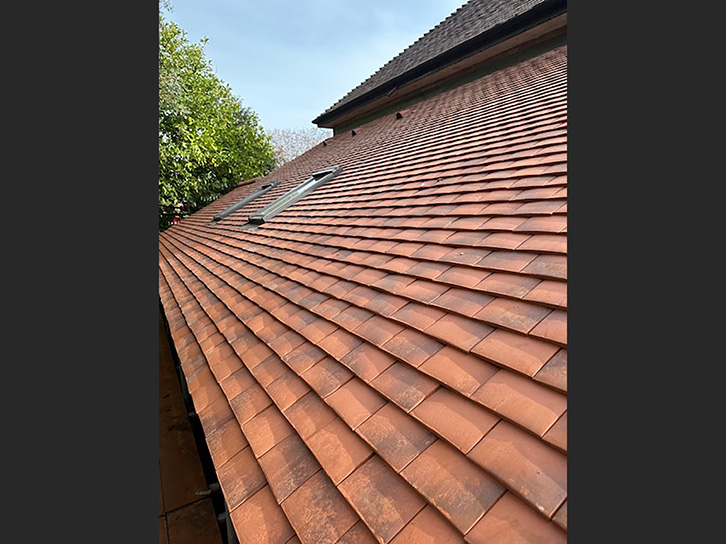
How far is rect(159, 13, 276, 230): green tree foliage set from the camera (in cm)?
1441

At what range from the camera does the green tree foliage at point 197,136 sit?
14414 millimetres

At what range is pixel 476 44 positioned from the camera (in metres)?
6.32

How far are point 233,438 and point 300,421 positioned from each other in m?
0.47

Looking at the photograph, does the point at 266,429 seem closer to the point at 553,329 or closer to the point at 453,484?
the point at 453,484

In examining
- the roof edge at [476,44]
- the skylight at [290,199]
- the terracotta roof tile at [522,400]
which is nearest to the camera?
the terracotta roof tile at [522,400]

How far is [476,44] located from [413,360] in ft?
22.4

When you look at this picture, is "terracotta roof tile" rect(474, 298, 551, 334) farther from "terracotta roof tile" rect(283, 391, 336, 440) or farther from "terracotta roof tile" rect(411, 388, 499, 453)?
"terracotta roof tile" rect(283, 391, 336, 440)

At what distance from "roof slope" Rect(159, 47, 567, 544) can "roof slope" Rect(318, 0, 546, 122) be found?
3.50 m

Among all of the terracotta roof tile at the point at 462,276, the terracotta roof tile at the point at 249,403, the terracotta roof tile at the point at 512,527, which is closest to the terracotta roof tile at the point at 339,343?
the terracotta roof tile at the point at 249,403

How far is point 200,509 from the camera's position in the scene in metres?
3.72

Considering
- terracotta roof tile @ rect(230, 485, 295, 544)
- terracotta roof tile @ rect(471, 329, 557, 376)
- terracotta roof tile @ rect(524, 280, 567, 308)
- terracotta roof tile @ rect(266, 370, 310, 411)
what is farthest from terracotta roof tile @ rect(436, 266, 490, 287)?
terracotta roof tile @ rect(230, 485, 295, 544)

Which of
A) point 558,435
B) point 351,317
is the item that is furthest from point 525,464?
point 351,317

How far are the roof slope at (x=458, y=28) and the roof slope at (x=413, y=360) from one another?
138 inches

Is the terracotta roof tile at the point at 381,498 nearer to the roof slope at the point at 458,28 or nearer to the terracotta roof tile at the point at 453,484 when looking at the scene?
the terracotta roof tile at the point at 453,484
